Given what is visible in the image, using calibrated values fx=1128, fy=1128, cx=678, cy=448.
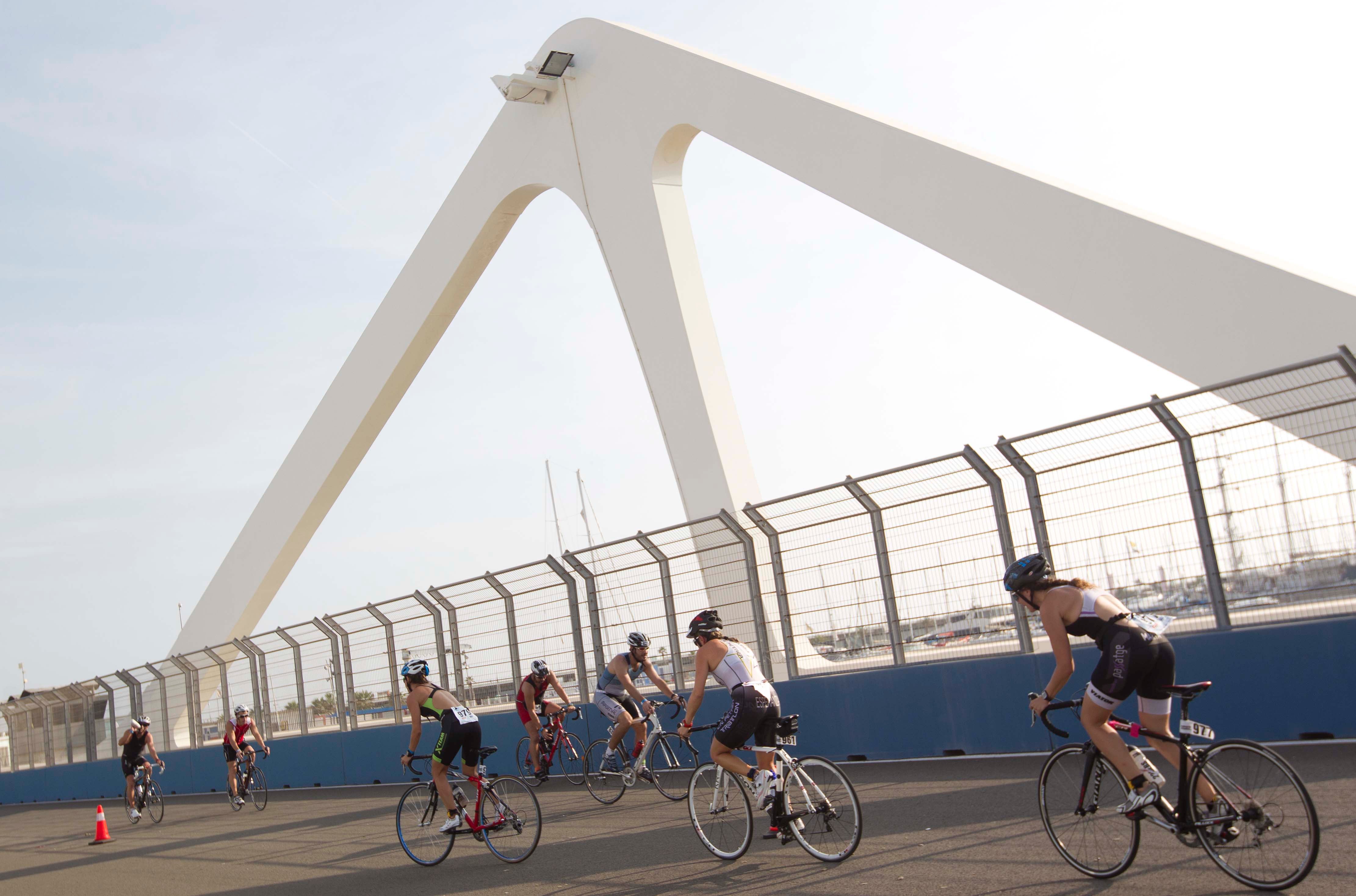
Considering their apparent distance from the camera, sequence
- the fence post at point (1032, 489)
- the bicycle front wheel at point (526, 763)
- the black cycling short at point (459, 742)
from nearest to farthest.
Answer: the black cycling short at point (459, 742)
the fence post at point (1032, 489)
the bicycle front wheel at point (526, 763)

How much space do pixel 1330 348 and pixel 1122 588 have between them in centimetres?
242

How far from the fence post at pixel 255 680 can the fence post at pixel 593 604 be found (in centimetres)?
797

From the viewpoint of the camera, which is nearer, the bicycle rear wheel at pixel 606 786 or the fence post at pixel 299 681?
the bicycle rear wheel at pixel 606 786

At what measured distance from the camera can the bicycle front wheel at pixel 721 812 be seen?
662cm

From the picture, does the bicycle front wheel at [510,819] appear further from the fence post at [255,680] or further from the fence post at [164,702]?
the fence post at [164,702]

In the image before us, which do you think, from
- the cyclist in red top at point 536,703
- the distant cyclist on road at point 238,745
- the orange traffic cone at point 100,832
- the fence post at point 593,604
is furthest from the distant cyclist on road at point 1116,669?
the distant cyclist on road at point 238,745

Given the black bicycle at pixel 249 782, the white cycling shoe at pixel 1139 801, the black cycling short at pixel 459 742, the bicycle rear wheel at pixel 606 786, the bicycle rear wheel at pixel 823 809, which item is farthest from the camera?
the black bicycle at pixel 249 782

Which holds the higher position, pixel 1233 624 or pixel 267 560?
pixel 267 560

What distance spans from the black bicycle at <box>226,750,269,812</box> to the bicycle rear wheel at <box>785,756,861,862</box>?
34.4 feet

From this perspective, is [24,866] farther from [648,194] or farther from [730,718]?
[648,194]

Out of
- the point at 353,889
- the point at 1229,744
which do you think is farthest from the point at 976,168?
the point at 353,889

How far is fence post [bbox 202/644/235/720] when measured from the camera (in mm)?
19031

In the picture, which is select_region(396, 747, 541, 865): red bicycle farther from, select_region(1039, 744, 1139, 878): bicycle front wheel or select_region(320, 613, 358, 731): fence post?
select_region(320, 613, 358, 731): fence post

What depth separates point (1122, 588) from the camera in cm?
810
